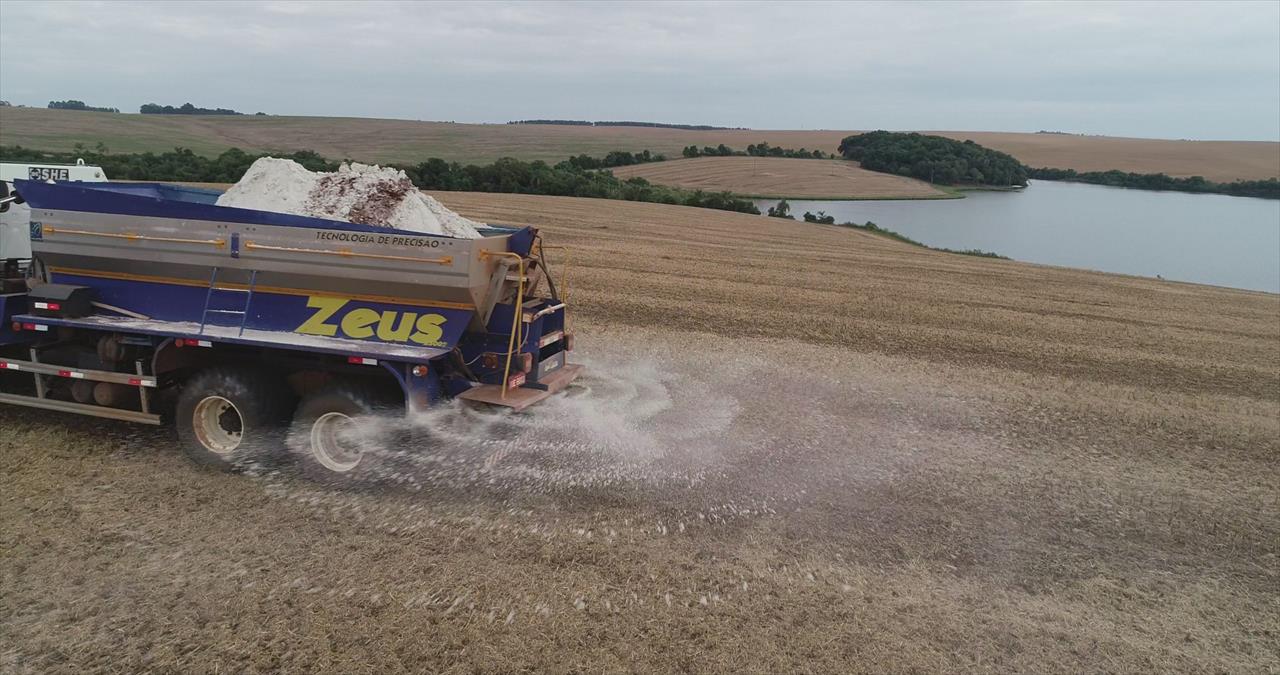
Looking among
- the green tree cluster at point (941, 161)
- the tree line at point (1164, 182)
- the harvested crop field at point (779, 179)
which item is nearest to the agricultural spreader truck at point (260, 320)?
the harvested crop field at point (779, 179)

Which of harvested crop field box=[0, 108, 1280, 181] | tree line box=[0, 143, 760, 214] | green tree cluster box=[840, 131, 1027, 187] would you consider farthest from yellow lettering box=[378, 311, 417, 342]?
green tree cluster box=[840, 131, 1027, 187]

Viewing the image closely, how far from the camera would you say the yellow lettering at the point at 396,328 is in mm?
6164

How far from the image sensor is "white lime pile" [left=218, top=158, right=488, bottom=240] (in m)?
6.87

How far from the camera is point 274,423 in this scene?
6352 millimetres

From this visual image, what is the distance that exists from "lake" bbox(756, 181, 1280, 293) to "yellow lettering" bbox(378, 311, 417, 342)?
24800mm

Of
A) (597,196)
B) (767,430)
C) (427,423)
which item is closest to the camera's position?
(427,423)

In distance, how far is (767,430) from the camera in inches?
310

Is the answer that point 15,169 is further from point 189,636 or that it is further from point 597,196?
point 597,196

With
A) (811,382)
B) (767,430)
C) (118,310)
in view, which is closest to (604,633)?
(767,430)

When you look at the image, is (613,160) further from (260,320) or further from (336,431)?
(336,431)

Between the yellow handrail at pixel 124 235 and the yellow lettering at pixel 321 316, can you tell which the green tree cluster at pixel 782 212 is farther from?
the yellow handrail at pixel 124 235

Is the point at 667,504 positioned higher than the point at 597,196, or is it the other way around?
the point at 597,196

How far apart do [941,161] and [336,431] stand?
62.4m

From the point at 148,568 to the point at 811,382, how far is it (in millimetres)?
7230
